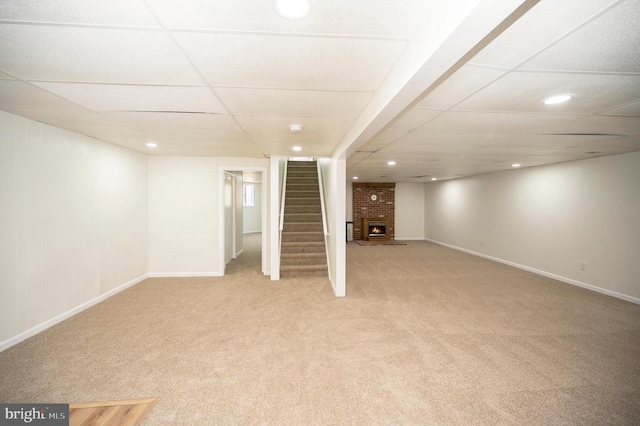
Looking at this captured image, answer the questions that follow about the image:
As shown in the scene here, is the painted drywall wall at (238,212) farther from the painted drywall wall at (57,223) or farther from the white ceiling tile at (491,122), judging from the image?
the white ceiling tile at (491,122)

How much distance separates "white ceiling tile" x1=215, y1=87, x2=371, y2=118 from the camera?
2043 millimetres

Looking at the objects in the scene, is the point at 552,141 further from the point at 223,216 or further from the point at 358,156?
the point at 223,216

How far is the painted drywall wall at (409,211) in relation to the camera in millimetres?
10320

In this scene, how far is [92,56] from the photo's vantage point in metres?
1.57

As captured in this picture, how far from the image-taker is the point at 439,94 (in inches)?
78.0

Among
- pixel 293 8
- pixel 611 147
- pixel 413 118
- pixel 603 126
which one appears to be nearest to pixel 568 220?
pixel 611 147

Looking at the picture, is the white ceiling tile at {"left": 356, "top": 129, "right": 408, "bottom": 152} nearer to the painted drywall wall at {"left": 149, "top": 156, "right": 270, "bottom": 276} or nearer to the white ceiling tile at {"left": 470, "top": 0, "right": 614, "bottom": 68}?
the white ceiling tile at {"left": 470, "top": 0, "right": 614, "bottom": 68}

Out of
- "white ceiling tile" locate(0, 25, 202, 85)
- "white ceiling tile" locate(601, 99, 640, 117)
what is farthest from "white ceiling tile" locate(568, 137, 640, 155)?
"white ceiling tile" locate(0, 25, 202, 85)

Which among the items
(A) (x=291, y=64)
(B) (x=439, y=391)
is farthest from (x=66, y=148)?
(B) (x=439, y=391)

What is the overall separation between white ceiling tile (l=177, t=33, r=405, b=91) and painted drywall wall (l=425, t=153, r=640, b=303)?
16.2 feet

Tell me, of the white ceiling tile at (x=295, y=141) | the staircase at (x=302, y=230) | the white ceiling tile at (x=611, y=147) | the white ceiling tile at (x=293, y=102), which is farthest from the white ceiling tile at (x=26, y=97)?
the white ceiling tile at (x=611, y=147)

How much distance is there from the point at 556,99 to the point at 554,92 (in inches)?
7.2

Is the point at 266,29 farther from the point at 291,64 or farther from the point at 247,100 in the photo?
the point at 247,100

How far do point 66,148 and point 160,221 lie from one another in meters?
2.08
